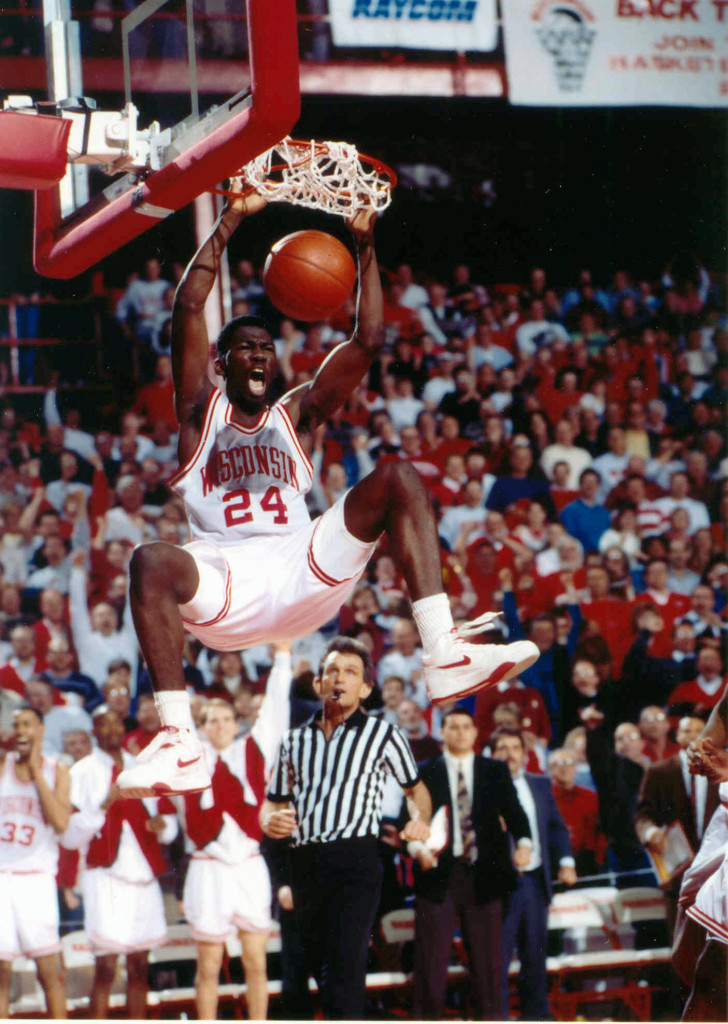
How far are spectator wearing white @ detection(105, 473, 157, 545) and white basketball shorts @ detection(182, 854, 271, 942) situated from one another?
8.33ft

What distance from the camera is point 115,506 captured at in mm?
8672

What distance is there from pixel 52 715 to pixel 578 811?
2856 millimetres

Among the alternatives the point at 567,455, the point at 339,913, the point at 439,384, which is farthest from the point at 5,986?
the point at 439,384

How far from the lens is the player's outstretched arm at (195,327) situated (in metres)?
4.15

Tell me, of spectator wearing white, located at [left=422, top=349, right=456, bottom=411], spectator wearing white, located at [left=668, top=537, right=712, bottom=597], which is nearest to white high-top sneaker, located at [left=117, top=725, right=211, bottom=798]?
spectator wearing white, located at [left=668, top=537, right=712, bottom=597]

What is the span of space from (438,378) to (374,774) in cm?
517

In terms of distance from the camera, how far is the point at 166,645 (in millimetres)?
3818

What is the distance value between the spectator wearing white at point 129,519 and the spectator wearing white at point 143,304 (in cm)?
199

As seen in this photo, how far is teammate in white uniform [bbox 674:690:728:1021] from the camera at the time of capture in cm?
452

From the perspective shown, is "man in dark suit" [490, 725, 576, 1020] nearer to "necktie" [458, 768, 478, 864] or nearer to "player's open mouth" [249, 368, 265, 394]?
"necktie" [458, 768, 478, 864]

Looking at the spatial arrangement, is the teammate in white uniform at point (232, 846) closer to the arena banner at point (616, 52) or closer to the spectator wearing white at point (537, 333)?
the spectator wearing white at point (537, 333)

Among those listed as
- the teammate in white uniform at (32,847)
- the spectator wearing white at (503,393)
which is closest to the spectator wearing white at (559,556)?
the spectator wearing white at (503,393)

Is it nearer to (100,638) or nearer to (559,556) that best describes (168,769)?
(100,638)

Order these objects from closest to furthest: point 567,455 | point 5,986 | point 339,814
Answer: point 339,814, point 5,986, point 567,455
